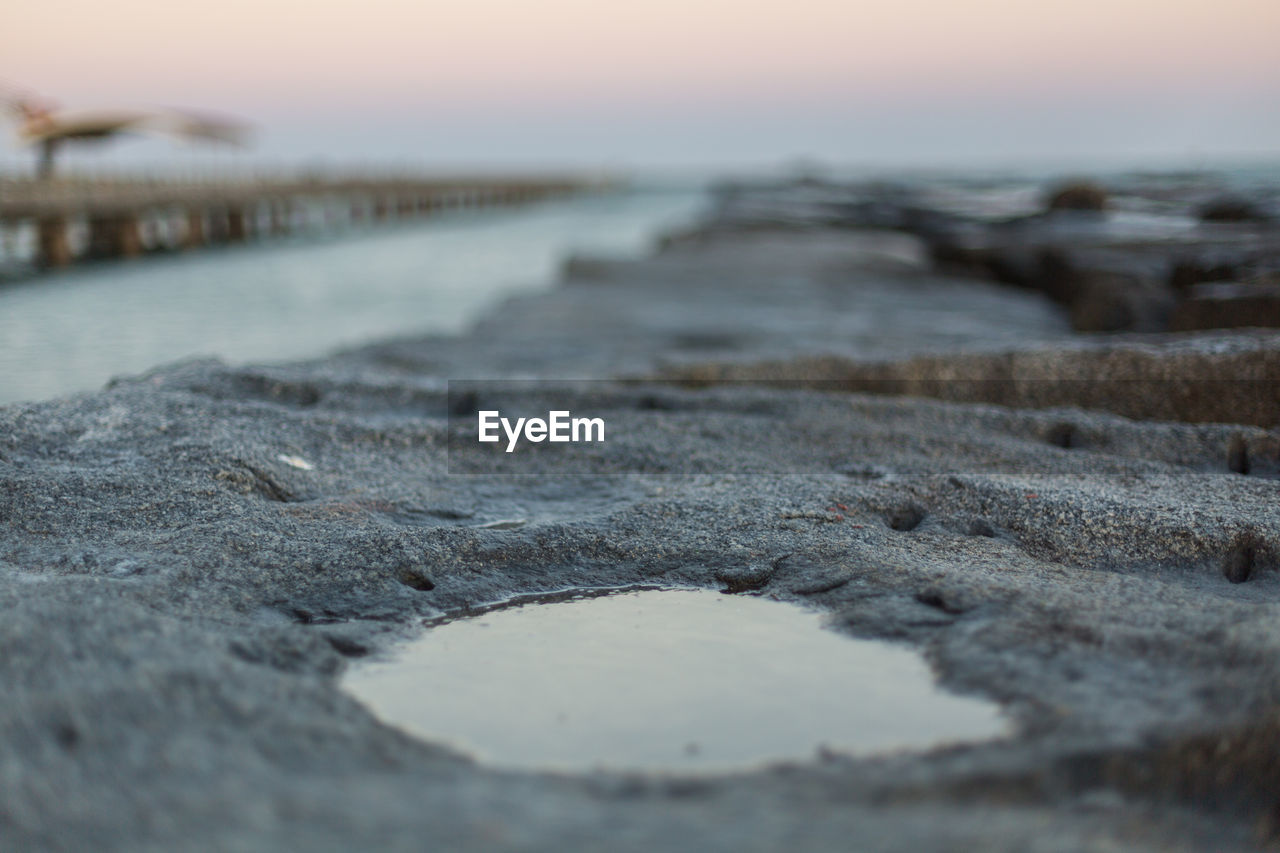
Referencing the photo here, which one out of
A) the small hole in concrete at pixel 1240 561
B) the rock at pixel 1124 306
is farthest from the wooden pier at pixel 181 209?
the small hole in concrete at pixel 1240 561

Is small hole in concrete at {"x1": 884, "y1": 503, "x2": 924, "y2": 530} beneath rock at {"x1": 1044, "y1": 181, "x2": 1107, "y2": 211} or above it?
beneath

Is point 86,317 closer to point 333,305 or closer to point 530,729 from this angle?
point 333,305

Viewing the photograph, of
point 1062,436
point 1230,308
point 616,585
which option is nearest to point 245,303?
point 1230,308

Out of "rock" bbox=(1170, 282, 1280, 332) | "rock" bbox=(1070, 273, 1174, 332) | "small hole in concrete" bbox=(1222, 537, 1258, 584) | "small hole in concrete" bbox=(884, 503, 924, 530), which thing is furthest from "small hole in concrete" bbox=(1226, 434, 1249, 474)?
"rock" bbox=(1070, 273, 1174, 332)

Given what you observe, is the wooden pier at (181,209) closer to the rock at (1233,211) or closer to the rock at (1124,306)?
the rock at (1124,306)

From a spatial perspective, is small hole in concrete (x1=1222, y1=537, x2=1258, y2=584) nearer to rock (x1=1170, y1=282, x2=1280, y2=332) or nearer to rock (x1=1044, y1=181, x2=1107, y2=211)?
rock (x1=1170, y1=282, x2=1280, y2=332)

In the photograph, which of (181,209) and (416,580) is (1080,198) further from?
(181,209)
